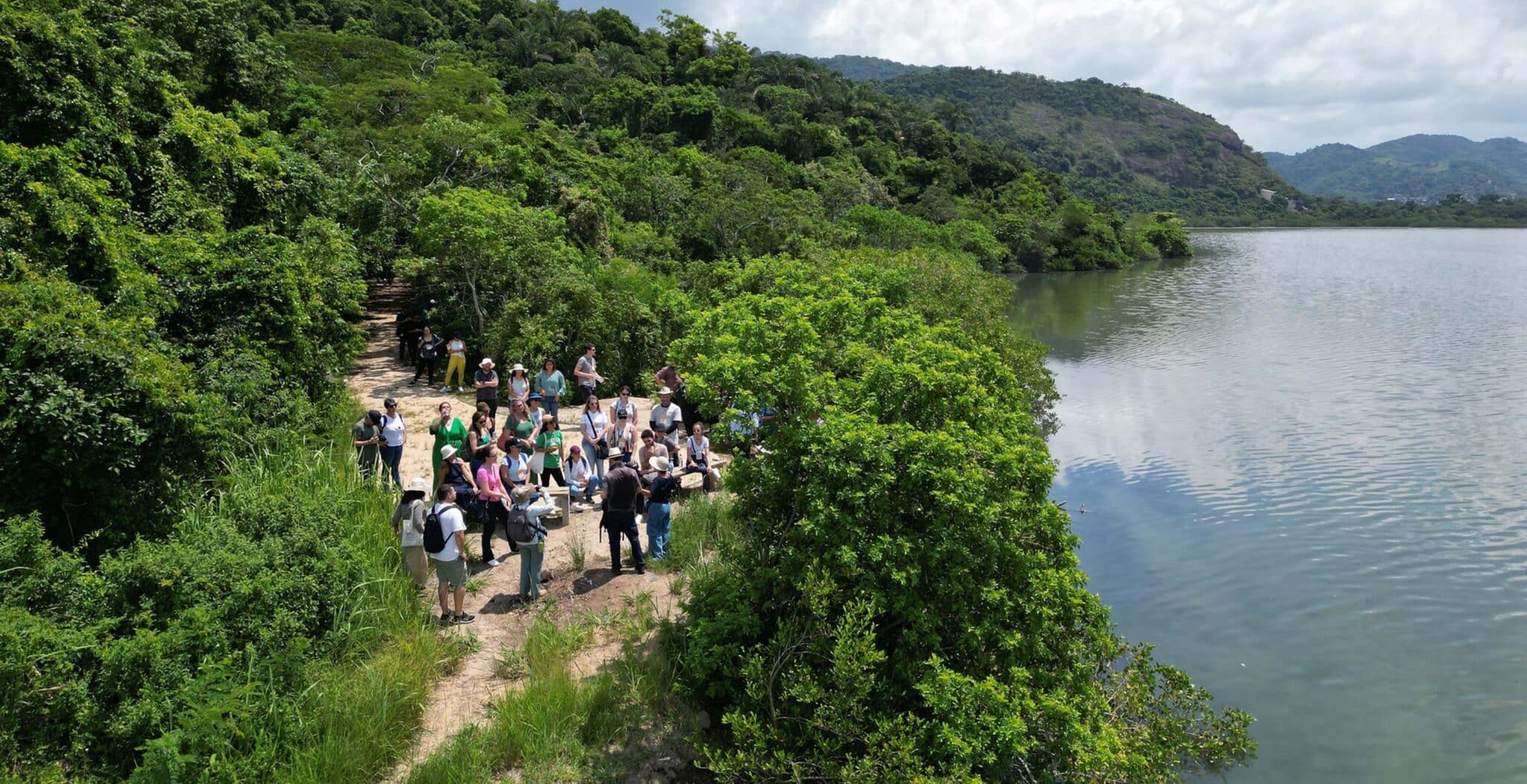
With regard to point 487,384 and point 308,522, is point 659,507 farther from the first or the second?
point 487,384

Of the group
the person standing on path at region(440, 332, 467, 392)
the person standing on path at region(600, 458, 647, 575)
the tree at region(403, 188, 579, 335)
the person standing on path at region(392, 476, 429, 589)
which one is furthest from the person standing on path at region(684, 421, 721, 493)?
the tree at region(403, 188, 579, 335)

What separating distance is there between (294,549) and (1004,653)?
689 centimetres

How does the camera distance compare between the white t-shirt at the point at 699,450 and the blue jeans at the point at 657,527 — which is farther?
the white t-shirt at the point at 699,450

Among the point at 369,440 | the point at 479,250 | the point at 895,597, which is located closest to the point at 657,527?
the point at 895,597

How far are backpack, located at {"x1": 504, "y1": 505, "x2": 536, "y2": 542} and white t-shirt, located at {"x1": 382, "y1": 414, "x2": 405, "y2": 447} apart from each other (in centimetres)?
329

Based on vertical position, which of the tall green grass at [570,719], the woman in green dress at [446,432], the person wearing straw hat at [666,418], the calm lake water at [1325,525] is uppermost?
the woman in green dress at [446,432]

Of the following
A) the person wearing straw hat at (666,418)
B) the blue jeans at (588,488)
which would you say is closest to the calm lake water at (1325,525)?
the person wearing straw hat at (666,418)

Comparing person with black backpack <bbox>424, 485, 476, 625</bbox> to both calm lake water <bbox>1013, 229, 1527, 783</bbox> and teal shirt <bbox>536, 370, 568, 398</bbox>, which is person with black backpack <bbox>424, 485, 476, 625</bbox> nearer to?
→ teal shirt <bbox>536, 370, 568, 398</bbox>

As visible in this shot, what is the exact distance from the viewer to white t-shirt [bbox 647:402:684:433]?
1223cm

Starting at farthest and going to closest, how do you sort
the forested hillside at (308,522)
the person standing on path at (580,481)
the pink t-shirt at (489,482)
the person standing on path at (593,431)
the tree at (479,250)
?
the tree at (479,250) < the person standing on path at (593,431) < the person standing on path at (580,481) < the pink t-shirt at (489,482) < the forested hillside at (308,522)

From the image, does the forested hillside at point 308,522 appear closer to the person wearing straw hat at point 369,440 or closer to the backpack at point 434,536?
the person wearing straw hat at point 369,440

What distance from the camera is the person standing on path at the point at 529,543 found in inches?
360

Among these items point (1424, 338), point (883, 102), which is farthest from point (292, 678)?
point (883, 102)

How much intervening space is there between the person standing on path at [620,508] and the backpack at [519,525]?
91cm
